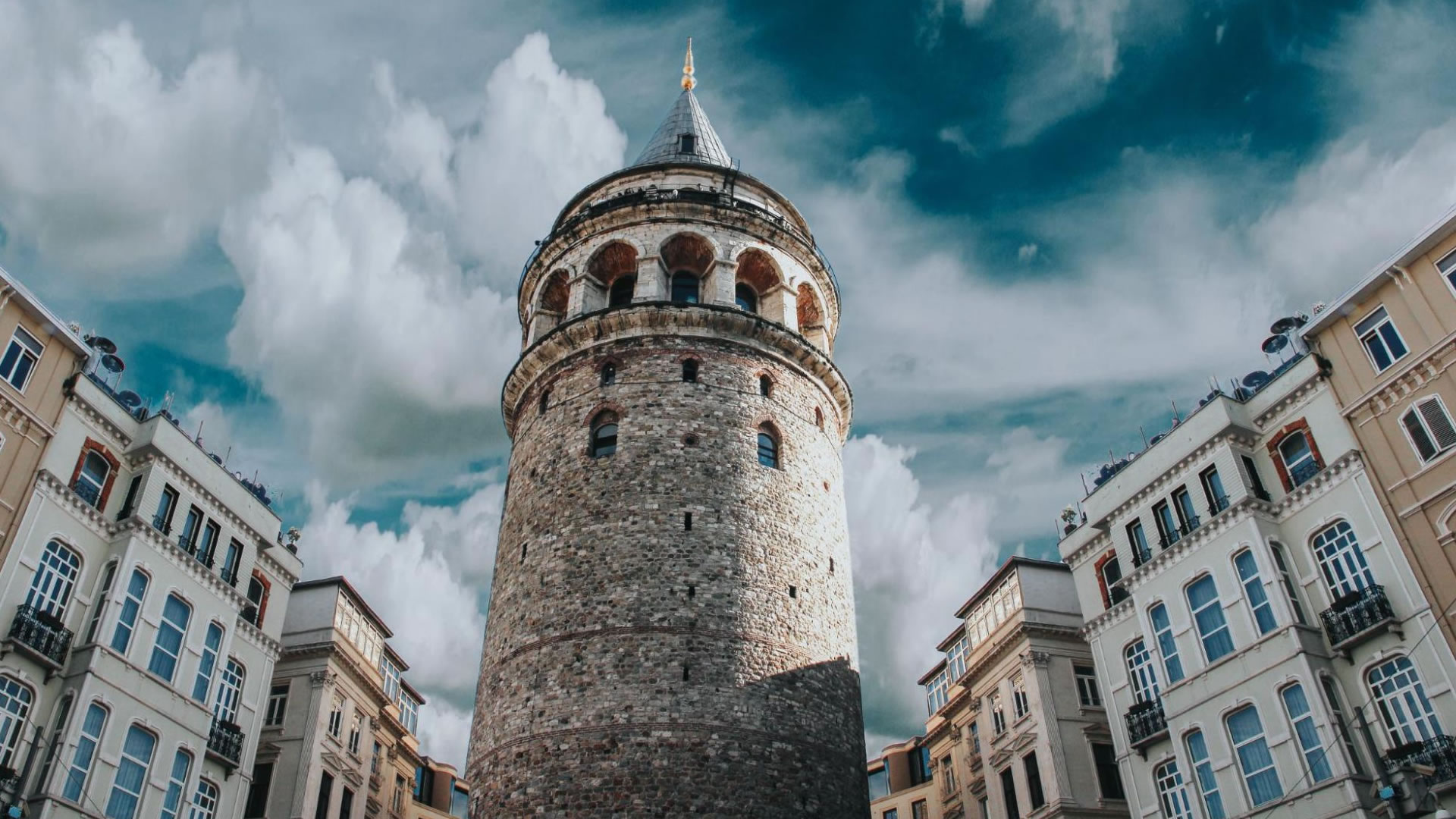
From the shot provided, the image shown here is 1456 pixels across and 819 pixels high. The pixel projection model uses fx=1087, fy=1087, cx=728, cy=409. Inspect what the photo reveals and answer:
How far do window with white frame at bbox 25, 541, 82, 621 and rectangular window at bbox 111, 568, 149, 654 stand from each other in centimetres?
109

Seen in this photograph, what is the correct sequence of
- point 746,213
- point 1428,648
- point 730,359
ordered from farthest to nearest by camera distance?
point 746,213 < point 730,359 < point 1428,648

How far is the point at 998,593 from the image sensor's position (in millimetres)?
35875

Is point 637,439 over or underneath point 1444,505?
over

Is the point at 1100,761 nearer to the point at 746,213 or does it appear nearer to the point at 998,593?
the point at 998,593

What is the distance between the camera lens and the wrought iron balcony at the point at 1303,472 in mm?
22984

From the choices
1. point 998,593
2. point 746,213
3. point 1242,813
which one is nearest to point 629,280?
point 746,213

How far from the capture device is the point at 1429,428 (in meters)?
20.8

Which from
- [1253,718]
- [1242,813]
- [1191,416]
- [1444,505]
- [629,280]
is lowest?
[1242,813]

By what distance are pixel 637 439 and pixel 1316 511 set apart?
53.3 feet

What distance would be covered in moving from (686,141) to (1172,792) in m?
27.2

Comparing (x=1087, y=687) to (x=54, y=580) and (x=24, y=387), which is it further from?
(x=24, y=387)

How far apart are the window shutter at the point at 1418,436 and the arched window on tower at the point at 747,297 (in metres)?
19.1

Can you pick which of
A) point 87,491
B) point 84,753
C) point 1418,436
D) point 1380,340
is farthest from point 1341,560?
point 87,491

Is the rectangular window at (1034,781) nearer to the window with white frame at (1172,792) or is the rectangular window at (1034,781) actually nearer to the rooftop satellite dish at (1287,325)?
the window with white frame at (1172,792)
